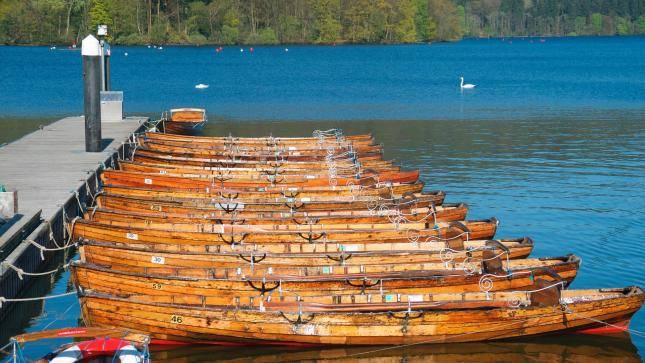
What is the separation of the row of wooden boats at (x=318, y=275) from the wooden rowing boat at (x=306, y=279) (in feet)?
0.08

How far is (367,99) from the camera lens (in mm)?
65562

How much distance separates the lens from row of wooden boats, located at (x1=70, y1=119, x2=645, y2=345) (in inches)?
662

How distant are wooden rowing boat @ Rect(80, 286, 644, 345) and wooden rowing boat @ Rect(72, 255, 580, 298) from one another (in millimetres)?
433

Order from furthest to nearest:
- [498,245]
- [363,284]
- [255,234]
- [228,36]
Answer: [228,36]
[255,234]
[498,245]
[363,284]

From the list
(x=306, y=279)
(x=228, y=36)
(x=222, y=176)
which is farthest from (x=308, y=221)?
(x=228, y=36)

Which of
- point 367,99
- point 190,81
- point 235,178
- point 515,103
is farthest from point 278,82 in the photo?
point 235,178

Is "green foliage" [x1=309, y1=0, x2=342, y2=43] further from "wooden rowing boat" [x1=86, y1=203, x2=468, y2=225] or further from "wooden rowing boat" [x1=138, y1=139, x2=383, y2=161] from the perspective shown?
"wooden rowing boat" [x1=86, y1=203, x2=468, y2=225]

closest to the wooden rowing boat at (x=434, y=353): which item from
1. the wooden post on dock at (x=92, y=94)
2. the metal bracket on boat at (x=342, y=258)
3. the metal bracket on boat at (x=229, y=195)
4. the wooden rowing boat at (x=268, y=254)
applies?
the wooden rowing boat at (x=268, y=254)

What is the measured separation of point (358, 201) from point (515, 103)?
135 ft

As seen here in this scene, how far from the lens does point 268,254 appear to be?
18844 millimetres

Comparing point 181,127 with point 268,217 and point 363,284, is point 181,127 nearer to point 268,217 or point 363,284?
point 268,217

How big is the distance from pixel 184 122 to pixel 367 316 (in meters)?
24.8

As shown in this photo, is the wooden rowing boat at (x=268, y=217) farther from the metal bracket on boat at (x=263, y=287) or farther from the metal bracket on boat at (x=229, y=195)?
the metal bracket on boat at (x=263, y=287)

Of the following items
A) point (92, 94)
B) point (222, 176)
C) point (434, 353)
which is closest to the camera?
point (434, 353)
